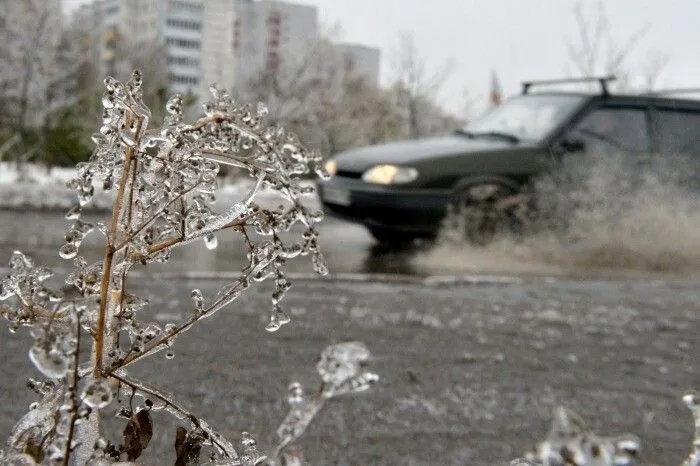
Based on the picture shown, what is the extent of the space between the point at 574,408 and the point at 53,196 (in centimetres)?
1249

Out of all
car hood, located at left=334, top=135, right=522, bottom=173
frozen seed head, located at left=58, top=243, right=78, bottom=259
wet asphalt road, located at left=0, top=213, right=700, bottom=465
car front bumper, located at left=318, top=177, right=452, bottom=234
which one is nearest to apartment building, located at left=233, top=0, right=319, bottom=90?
car hood, located at left=334, top=135, right=522, bottom=173

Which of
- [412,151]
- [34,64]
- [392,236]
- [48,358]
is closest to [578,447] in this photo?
[48,358]

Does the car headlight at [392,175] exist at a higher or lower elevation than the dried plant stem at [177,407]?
lower

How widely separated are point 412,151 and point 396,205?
0.68 metres

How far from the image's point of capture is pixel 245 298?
237 inches

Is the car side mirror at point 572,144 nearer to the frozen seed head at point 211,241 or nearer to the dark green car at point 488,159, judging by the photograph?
the dark green car at point 488,159

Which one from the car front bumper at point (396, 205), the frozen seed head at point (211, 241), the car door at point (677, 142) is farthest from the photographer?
the car door at point (677, 142)

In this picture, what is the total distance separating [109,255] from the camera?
1077mm

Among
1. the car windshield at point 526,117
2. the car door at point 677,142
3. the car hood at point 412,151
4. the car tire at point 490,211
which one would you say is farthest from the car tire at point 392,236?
the car door at point 677,142

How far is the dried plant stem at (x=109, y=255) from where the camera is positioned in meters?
1.06

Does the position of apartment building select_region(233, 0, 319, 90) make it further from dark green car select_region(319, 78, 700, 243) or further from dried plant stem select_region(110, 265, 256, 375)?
dried plant stem select_region(110, 265, 256, 375)

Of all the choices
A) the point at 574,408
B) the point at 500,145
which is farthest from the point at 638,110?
the point at 574,408

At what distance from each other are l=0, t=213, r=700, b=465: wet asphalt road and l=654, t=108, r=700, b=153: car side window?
9.65ft

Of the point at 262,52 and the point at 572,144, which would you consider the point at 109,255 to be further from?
the point at 262,52
